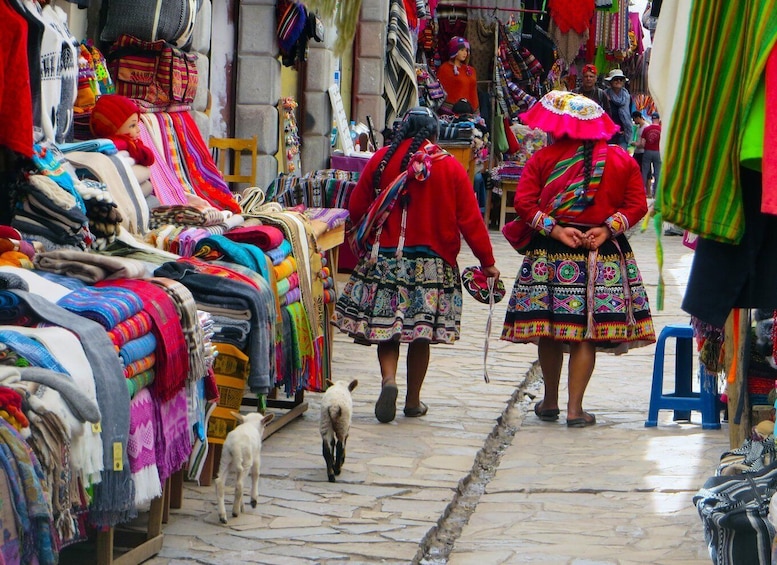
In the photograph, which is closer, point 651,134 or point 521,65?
point 521,65

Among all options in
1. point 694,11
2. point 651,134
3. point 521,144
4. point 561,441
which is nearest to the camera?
point 694,11

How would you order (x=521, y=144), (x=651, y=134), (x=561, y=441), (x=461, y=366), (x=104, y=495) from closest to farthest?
(x=104, y=495)
(x=561, y=441)
(x=461, y=366)
(x=521, y=144)
(x=651, y=134)

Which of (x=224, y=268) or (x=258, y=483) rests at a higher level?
(x=224, y=268)


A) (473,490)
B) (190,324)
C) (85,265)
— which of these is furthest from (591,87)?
(85,265)

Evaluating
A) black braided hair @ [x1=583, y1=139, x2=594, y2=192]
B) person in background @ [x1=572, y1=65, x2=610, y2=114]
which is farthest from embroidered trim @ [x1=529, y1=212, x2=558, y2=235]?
person in background @ [x1=572, y1=65, x2=610, y2=114]

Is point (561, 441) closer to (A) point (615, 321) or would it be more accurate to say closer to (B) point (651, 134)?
(A) point (615, 321)

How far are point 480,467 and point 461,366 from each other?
275 centimetres

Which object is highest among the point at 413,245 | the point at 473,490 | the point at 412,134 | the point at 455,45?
the point at 455,45

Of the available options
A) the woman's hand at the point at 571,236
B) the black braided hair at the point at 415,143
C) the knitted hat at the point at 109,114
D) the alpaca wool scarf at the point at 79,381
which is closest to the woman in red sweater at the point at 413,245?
the black braided hair at the point at 415,143

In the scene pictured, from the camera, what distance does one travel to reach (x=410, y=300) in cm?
735

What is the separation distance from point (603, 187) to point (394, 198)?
1.21 m

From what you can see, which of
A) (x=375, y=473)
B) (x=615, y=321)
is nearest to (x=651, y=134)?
Answer: (x=615, y=321)

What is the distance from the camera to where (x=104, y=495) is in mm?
4090

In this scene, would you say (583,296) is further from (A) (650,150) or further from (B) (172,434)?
(A) (650,150)
